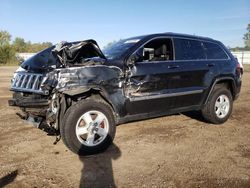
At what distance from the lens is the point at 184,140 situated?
5523 mm

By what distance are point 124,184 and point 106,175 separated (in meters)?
0.36

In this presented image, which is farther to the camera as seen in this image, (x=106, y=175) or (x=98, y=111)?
(x=98, y=111)

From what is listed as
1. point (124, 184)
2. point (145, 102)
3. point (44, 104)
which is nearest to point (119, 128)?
point (145, 102)

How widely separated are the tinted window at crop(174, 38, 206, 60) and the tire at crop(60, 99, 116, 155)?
6.55ft

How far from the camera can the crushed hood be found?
16.5 feet

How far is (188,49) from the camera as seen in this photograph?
20.2 ft

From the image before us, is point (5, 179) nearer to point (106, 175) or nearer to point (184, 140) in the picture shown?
point (106, 175)

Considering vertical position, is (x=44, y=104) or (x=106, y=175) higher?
(x=44, y=104)

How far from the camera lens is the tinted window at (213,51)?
651 centimetres

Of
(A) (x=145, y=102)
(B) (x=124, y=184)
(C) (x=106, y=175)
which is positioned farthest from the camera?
(A) (x=145, y=102)

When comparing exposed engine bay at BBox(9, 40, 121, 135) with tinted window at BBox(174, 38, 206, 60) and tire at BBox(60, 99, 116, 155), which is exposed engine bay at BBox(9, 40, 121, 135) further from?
tinted window at BBox(174, 38, 206, 60)

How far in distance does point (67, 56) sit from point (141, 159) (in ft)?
6.93

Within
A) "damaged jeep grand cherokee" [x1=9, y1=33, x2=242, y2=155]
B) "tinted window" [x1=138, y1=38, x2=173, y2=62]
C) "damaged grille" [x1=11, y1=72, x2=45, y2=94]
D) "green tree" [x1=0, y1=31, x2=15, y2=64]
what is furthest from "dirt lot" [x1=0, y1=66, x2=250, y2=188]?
"green tree" [x1=0, y1=31, x2=15, y2=64]

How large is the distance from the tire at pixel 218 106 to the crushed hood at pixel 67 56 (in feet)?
8.67
